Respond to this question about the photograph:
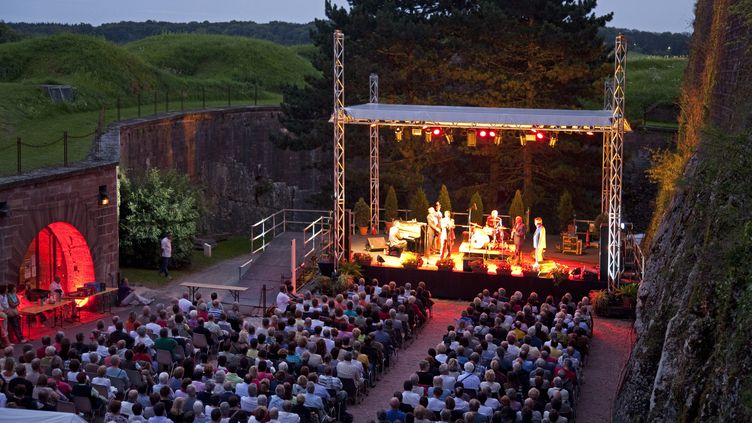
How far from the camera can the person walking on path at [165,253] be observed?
92.3ft

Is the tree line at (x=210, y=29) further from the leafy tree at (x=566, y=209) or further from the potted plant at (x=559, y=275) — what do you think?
the potted plant at (x=559, y=275)

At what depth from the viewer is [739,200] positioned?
14.1 m

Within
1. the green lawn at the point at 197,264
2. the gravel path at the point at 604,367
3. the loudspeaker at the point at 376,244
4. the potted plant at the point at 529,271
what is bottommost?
the gravel path at the point at 604,367

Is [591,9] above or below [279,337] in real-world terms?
above

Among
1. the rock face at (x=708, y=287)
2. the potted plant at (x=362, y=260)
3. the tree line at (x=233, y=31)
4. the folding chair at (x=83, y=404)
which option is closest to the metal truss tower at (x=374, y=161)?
the potted plant at (x=362, y=260)

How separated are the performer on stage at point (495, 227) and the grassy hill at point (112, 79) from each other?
1062 cm

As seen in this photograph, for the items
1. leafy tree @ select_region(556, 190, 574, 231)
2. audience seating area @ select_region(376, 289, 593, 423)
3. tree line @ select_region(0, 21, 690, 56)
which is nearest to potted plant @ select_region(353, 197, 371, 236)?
leafy tree @ select_region(556, 190, 574, 231)

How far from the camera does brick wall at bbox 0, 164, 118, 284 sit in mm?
22281

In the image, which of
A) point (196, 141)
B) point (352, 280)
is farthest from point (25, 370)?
point (196, 141)

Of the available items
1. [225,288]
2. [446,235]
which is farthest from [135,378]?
[446,235]

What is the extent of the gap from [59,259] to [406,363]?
30.6ft

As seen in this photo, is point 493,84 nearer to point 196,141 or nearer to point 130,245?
point 196,141

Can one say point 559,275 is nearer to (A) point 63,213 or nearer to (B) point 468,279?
(B) point 468,279

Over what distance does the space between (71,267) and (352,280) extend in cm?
652
